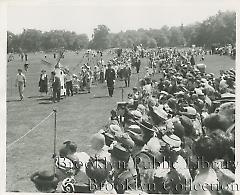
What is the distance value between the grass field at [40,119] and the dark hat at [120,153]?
510 millimetres

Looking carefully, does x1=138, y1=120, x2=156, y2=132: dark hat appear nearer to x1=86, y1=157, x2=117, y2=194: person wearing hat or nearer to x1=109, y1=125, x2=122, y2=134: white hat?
x1=109, y1=125, x2=122, y2=134: white hat

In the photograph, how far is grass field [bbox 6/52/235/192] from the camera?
384 centimetres

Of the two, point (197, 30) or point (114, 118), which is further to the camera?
point (197, 30)

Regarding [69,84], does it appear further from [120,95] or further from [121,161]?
[121,161]

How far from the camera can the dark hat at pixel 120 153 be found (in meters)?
3.02

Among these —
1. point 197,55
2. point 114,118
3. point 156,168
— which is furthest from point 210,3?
point 156,168

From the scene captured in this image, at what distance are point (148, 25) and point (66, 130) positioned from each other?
105 centimetres

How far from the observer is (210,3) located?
146 inches

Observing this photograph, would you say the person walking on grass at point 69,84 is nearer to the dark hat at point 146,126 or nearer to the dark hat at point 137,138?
the dark hat at point 146,126

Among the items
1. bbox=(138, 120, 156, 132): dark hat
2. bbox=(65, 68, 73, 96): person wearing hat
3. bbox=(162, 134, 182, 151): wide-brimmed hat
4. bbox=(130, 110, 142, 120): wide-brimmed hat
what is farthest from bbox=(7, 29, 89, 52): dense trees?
bbox=(162, 134, 182, 151): wide-brimmed hat

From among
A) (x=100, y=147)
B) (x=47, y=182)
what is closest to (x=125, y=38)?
(x=100, y=147)

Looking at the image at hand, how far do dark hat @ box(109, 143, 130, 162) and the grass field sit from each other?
1.67ft

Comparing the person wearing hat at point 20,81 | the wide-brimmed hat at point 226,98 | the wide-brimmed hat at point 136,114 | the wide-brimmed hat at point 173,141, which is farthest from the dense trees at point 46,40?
the wide-brimmed hat at point 173,141

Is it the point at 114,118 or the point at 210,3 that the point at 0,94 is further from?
the point at 210,3
